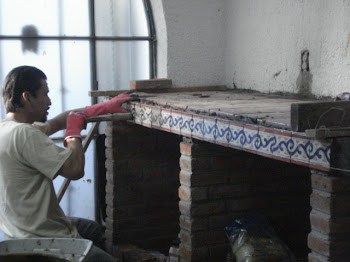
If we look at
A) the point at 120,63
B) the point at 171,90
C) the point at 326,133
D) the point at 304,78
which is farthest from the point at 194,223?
the point at 120,63

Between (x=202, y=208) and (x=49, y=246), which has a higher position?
A: (x=49, y=246)

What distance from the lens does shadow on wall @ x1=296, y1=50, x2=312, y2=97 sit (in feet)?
15.4

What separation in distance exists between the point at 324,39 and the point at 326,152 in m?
1.87

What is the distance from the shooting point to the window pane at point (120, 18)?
5.78m

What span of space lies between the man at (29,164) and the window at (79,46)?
7.18ft

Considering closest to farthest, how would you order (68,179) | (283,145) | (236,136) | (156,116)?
(283,145)
(236,136)
(156,116)
(68,179)

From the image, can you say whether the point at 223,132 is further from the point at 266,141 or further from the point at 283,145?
the point at 283,145

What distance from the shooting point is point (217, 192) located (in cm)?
420

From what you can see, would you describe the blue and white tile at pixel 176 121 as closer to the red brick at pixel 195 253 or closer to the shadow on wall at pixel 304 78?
the red brick at pixel 195 253

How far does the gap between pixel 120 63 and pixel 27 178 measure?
2.81 meters

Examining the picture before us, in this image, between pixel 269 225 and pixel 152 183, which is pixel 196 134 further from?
pixel 152 183

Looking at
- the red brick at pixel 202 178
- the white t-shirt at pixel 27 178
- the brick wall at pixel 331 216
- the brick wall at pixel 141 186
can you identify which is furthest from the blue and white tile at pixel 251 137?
the brick wall at pixel 141 186

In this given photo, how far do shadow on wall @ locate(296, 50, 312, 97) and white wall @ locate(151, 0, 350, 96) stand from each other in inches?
1.6

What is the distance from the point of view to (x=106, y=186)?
17.7 feet
